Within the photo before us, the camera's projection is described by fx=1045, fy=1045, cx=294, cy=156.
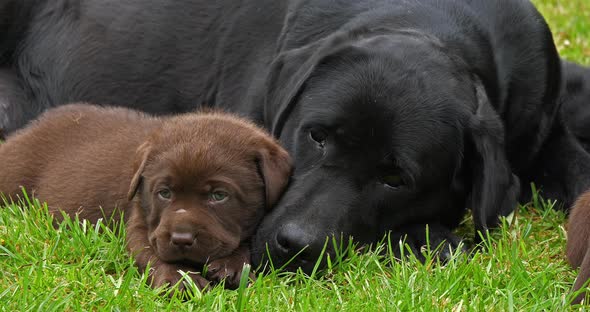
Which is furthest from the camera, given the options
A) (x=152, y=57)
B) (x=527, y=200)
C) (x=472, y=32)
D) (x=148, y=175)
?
(x=152, y=57)

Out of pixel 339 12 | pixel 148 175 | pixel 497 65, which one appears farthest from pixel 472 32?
pixel 148 175

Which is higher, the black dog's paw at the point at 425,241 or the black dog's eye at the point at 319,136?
the black dog's eye at the point at 319,136

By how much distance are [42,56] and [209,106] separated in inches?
43.2

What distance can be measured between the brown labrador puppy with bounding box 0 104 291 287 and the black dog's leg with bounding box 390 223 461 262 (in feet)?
1.68

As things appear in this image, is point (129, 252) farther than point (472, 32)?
No

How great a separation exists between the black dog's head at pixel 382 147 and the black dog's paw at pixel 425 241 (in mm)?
43

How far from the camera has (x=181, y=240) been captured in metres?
3.57

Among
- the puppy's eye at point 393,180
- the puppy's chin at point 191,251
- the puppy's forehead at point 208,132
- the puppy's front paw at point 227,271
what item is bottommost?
the puppy's front paw at point 227,271

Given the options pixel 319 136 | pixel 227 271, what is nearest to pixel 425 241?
pixel 319 136

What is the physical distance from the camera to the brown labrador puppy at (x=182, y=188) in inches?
143

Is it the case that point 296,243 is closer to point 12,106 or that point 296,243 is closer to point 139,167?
point 139,167

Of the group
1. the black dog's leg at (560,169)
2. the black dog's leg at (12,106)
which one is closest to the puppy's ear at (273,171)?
the black dog's leg at (560,169)

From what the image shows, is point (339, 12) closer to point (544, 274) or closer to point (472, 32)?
point (472, 32)

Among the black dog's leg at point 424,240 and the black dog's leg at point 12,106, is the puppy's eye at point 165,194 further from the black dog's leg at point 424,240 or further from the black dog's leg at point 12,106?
the black dog's leg at point 12,106
